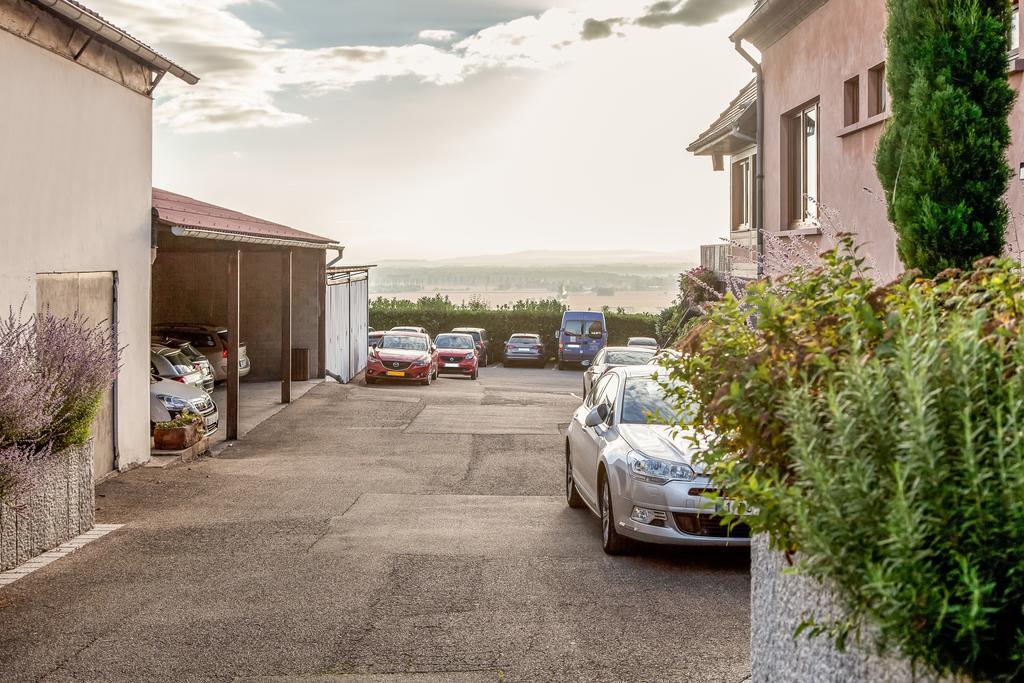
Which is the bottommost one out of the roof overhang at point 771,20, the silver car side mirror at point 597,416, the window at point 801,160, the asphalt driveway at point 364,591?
the asphalt driveway at point 364,591

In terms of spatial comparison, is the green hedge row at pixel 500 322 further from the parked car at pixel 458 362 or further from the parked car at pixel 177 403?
the parked car at pixel 177 403

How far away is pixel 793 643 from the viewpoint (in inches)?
164

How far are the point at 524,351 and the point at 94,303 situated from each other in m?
36.0

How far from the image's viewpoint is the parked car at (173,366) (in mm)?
20688

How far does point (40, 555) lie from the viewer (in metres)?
8.73

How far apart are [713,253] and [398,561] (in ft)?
64.7

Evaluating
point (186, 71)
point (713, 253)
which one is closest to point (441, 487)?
point (186, 71)

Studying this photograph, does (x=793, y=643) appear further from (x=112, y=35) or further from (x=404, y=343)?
(x=404, y=343)

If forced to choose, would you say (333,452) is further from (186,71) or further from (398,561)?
(398,561)

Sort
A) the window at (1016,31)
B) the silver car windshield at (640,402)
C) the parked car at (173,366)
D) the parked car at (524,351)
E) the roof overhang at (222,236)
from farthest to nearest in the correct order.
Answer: the parked car at (524,351), the parked car at (173,366), the roof overhang at (222,236), the window at (1016,31), the silver car windshield at (640,402)

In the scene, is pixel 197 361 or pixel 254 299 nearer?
pixel 197 361

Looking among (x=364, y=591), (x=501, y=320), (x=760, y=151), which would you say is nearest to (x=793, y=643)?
(x=364, y=591)

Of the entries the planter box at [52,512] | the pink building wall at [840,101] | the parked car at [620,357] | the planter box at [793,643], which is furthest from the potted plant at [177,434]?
the planter box at [793,643]

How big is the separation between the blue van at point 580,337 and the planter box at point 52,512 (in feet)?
119
